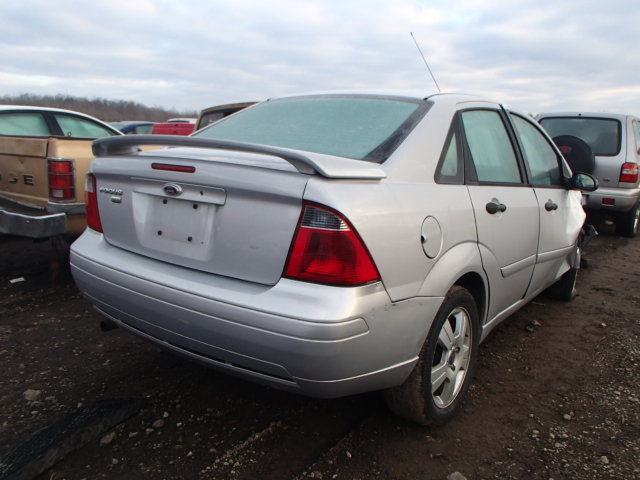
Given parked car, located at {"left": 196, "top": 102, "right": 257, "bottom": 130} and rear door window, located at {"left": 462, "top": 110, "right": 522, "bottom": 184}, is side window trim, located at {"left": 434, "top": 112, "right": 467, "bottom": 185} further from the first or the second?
parked car, located at {"left": 196, "top": 102, "right": 257, "bottom": 130}

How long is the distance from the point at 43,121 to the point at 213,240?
16.7ft

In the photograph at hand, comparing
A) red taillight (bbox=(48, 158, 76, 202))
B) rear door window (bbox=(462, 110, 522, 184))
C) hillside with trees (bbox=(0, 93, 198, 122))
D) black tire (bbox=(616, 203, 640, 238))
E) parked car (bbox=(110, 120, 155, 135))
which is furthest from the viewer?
hillside with trees (bbox=(0, 93, 198, 122))

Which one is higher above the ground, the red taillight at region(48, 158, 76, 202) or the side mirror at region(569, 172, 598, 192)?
the side mirror at region(569, 172, 598, 192)

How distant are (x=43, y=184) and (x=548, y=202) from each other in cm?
394

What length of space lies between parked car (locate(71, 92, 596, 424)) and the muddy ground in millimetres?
271

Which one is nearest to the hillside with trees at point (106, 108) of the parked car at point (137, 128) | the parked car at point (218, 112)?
the parked car at point (137, 128)

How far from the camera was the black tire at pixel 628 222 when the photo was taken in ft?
24.6

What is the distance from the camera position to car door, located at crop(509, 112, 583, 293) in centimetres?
333

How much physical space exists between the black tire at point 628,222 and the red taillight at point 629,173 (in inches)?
Answer: 20.9

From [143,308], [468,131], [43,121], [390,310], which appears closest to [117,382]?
[143,308]

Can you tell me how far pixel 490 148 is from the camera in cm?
294

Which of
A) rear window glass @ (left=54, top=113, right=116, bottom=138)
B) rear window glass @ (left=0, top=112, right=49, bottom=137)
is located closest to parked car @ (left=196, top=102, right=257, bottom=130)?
rear window glass @ (left=54, top=113, right=116, bottom=138)

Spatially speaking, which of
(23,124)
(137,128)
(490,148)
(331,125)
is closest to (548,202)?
(490,148)

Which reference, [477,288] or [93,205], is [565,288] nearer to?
[477,288]
